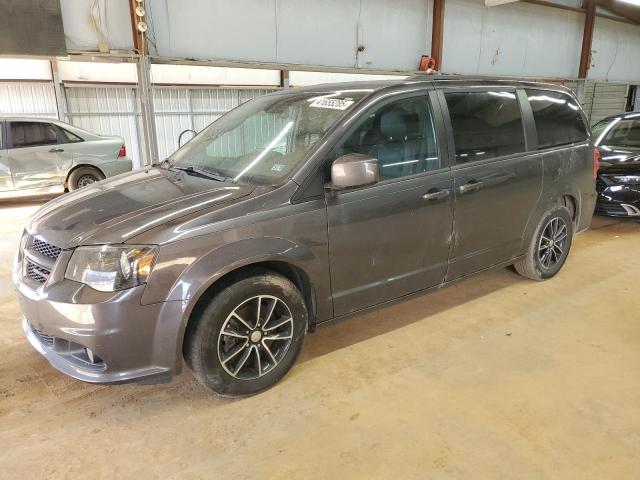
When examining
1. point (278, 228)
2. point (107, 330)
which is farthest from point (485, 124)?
point (107, 330)

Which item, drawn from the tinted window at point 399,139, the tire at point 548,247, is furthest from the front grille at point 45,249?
the tire at point 548,247

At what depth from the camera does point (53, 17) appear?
19.9 ft

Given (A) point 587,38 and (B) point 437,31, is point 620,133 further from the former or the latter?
(A) point 587,38

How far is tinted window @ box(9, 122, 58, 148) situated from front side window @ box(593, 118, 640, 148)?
7.69 metres

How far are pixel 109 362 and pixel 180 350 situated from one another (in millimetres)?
306

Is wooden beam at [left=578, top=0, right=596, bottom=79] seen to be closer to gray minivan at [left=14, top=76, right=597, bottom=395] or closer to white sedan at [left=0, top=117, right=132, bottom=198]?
gray minivan at [left=14, top=76, right=597, bottom=395]

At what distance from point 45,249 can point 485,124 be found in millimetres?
2736

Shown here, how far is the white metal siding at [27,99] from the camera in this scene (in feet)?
30.8

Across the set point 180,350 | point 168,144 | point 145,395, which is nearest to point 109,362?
point 180,350

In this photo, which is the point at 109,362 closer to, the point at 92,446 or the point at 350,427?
the point at 92,446

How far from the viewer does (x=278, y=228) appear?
238cm

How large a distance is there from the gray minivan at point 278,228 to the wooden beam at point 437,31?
702cm

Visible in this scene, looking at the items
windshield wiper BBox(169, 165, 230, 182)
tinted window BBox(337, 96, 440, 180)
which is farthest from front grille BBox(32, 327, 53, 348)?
tinted window BBox(337, 96, 440, 180)

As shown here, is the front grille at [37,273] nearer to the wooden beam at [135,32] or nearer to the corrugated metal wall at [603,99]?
the wooden beam at [135,32]
